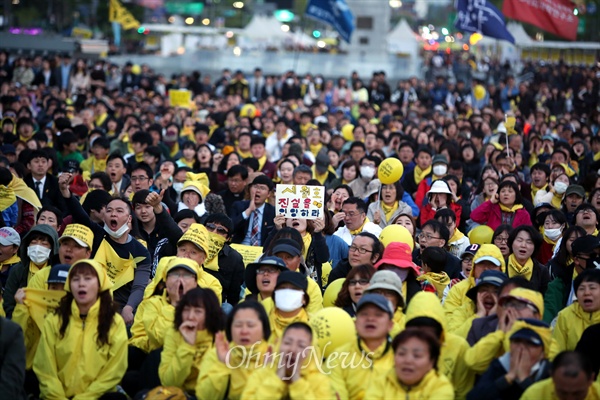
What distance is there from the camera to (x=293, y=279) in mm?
7332

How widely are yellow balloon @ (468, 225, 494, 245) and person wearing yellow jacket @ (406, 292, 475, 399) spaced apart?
407 cm

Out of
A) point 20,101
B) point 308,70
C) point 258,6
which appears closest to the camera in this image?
point 20,101

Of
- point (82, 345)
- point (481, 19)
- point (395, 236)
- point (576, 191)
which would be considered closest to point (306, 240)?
point (395, 236)

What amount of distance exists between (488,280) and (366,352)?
1.35 metres

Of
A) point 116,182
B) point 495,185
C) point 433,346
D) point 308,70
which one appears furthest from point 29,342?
point 308,70

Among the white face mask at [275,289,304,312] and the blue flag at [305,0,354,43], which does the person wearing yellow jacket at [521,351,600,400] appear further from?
the blue flag at [305,0,354,43]

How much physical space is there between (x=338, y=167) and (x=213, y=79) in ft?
83.1

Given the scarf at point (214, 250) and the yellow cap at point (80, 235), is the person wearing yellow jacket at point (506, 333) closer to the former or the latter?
the scarf at point (214, 250)

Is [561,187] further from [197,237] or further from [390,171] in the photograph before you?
[197,237]

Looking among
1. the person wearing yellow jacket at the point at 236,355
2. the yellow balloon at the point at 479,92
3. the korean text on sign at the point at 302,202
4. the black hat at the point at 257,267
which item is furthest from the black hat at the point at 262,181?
the yellow balloon at the point at 479,92

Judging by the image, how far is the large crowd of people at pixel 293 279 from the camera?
6.54m

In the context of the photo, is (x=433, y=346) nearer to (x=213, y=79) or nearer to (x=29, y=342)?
(x=29, y=342)

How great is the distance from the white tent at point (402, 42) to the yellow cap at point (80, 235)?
151 ft

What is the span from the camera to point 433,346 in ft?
20.5
